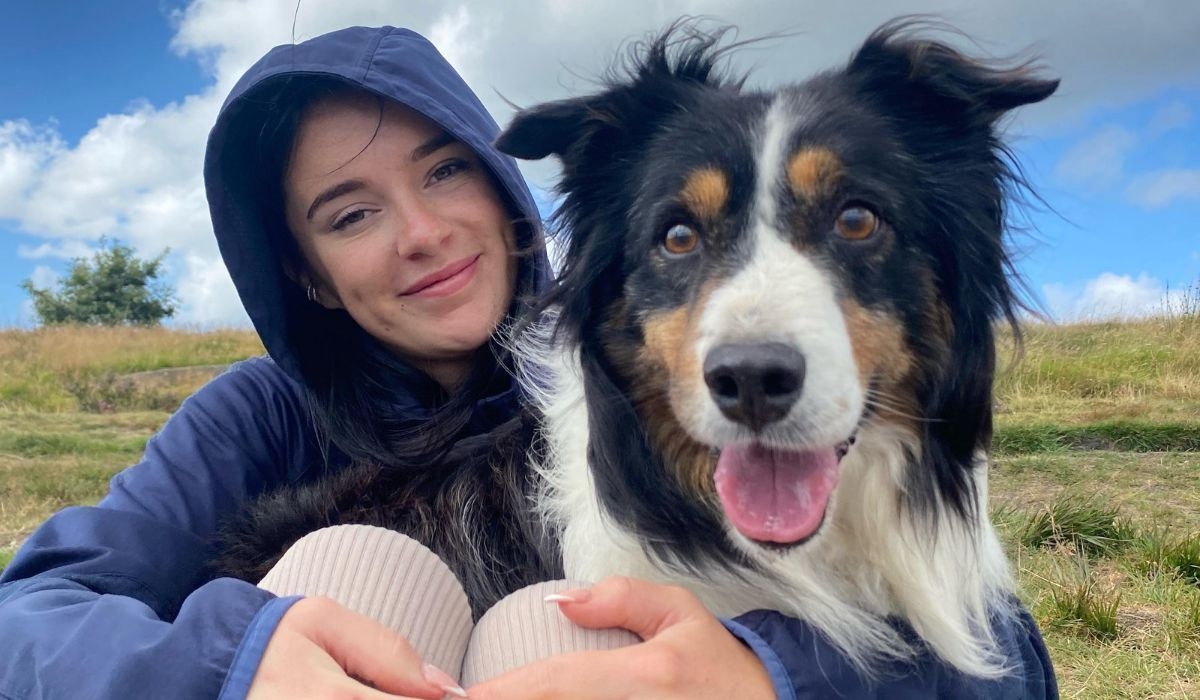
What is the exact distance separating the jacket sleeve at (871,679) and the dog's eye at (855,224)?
91 centimetres

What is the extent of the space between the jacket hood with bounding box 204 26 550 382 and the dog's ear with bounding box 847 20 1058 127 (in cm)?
110

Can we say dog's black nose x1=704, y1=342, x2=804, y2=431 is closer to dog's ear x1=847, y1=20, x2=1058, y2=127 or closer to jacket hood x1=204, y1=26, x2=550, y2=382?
dog's ear x1=847, y1=20, x2=1058, y2=127

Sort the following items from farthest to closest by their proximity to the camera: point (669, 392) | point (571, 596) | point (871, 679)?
point (669, 392), point (871, 679), point (571, 596)

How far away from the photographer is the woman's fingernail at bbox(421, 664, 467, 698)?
1799 mm

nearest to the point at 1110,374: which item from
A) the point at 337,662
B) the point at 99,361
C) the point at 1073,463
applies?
the point at 1073,463

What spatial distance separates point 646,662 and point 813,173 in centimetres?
119

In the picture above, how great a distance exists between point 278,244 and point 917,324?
2065mm

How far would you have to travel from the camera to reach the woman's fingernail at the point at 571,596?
1912 millimetres

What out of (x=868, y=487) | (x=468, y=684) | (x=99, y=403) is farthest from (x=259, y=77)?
(x=99, y=403)

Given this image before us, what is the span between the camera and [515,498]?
278 cm

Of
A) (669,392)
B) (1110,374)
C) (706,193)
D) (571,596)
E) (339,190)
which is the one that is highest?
(339,190)

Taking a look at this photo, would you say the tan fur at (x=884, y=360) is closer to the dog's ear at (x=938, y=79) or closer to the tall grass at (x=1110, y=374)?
the dog's ear at (x=938, y=79)

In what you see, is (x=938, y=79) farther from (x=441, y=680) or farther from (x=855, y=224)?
(x=441, y=680)

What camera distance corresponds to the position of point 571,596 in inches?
75.7
